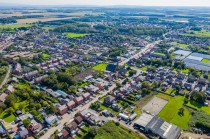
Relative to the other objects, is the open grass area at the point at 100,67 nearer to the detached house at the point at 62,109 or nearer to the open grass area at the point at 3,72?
the detached house at the point at 62,109

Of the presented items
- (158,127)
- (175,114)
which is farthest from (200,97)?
(158,127)

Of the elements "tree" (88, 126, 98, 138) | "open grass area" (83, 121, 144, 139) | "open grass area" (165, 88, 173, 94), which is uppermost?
"tree" (88, 126, 98, 138)

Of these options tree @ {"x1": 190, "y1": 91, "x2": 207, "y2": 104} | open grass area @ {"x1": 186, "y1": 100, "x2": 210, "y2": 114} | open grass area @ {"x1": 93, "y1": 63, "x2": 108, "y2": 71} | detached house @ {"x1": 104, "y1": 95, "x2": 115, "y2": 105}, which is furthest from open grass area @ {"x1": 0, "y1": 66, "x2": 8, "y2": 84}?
tree @ {"x1": 190, "y1": 91, "x2": 207, "y2": 104}

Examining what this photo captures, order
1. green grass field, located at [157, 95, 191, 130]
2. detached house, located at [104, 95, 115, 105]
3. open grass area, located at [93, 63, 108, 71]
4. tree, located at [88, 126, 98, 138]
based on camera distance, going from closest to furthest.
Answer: tree, located at [88, 126, 98, 138], green grass field, located at [157, 95, 191, 130], detached house, located at [104, 95, 115, 105], open grass area, located at [93, 63, 108, 71]

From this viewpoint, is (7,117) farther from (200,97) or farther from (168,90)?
(200,97)

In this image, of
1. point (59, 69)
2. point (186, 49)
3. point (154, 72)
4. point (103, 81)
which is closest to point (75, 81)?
point (103, 81)

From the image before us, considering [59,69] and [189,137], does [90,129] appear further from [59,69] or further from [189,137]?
[59,69]

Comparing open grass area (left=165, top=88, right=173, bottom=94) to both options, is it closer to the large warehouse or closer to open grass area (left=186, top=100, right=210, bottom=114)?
open grass area (left=186, top=100, right=210, bottom=114)

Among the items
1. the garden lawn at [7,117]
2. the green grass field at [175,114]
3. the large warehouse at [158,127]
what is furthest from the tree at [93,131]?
the garden lawn at [7,117]
